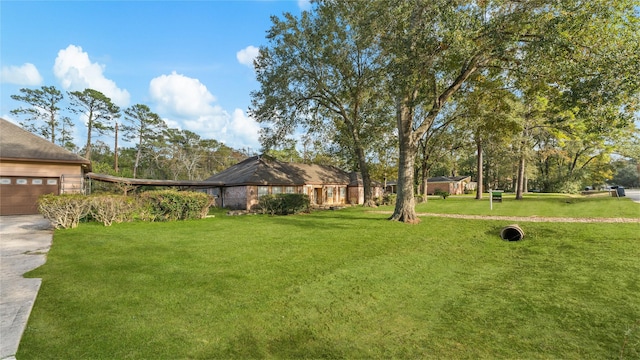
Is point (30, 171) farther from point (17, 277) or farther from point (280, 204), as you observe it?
point (17, 277)

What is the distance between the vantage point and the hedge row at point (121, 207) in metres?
12.3

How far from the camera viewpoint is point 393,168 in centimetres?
3603

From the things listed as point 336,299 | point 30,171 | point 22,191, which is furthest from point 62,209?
point 336,299

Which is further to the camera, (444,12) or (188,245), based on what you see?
(444,12)

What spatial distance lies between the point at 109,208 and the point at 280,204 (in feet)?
32.0

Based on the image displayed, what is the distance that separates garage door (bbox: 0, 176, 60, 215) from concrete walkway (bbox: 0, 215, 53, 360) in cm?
699

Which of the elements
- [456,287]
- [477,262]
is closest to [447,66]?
[477,262]

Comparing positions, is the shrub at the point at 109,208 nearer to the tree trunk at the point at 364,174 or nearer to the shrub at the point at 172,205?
the shrub at the point at 172,205

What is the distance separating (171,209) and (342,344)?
14.6 m

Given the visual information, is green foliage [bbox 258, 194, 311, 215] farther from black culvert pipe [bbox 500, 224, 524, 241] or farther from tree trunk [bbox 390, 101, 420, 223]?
black culvert pipe [bbox 500, 224, 524, 241]

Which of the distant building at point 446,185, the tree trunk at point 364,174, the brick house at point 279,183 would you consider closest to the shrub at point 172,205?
the brick house at point 279,183

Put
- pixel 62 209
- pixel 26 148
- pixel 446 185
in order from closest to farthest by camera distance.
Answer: pixel 62 209, pixel 26 148, pixel 446 185

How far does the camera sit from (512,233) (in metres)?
11.9

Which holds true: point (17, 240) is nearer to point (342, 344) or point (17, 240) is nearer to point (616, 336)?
point (342, 344)
